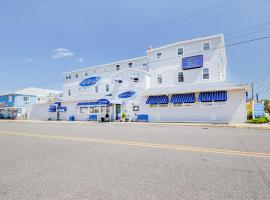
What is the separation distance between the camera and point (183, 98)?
22.5 metres

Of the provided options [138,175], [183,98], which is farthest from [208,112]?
[138,175]

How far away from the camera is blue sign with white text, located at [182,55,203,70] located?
2448cm

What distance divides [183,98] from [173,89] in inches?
77.7

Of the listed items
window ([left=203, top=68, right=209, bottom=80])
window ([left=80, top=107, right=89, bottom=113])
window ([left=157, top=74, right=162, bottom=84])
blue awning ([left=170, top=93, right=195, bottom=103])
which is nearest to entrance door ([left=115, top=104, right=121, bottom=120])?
window ([left=80, top=107, right=89, bottom=113])

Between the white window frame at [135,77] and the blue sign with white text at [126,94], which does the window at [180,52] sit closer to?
the white window frame at [135,77]

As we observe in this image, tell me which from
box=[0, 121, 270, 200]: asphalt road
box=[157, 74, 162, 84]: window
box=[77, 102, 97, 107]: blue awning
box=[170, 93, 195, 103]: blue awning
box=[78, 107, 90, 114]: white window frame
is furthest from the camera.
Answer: box=[78, 107, 90, 114]: white window frame

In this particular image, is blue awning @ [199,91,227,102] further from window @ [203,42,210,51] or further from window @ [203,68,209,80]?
window @ [203,42,210,51]

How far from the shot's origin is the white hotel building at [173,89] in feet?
67.6

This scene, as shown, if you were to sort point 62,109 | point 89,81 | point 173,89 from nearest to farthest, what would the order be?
point 173,89 < point 89,81 < point 62,109

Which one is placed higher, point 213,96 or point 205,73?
point 205,73

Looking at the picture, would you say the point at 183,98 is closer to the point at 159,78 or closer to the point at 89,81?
the point at 159,78

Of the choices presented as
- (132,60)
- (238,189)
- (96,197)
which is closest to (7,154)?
(96,197)

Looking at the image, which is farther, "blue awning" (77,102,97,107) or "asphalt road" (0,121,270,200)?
"blue awning" (77,102,97,107)

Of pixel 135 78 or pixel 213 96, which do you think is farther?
pixel 135 78
